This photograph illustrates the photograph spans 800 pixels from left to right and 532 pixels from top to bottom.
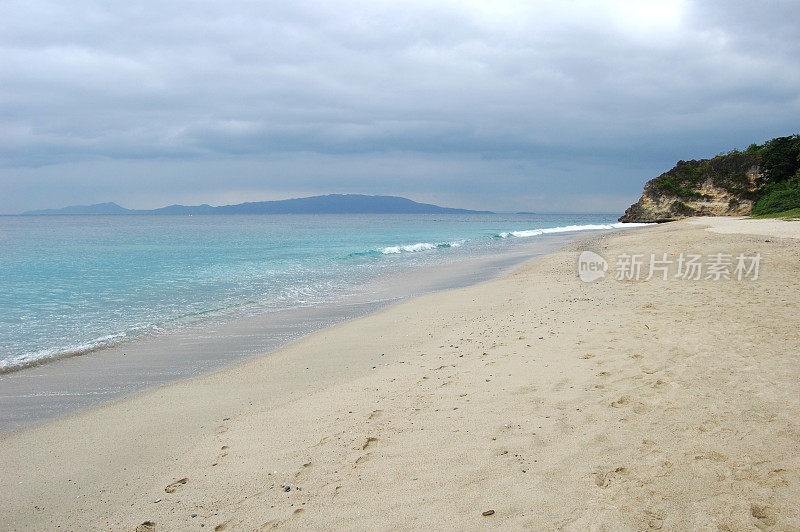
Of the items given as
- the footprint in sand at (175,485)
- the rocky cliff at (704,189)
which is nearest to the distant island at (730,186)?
the rocky cliff at (704,189)


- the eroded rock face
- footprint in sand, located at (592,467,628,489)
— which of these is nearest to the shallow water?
footprint in sand, located at (592,467,628,489)

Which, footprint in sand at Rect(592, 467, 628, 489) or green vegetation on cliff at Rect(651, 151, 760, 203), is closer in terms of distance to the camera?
footprint in sand at Rect(592, 467, 628, 489)

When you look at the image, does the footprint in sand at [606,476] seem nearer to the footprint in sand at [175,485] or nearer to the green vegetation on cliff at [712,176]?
the footprint in sand at [175,485]

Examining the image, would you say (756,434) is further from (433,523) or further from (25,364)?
(25,364)

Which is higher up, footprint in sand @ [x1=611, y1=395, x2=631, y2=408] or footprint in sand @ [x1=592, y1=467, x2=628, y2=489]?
footprint in sand @ [x1=611, y1=395, x2=631, y2=408]

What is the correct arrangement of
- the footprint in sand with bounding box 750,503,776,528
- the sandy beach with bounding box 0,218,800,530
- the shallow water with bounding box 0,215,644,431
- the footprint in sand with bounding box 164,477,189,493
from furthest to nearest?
the shallow water with bounding box 0,215,644,431 < the footprint in sand with bounding box 164,477,189,493 < the sandy beach with bounding box 0,218,800,530 < the footprint in sand with bounding box 750,503,776,528

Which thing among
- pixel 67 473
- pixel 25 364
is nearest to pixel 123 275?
pixel 25 364

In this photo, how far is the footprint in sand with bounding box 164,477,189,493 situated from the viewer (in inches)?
141

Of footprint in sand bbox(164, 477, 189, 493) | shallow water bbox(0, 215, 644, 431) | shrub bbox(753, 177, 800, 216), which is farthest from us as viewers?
shrub bbox(753, 177, 800, 216)

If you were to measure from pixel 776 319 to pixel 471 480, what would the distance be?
6.24m

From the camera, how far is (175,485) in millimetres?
3662

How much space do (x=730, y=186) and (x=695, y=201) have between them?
4675 mm

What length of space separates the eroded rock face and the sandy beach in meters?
60.7

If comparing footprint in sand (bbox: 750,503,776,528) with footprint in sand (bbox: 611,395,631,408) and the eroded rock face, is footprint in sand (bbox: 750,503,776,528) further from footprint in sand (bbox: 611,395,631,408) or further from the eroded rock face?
the eroded rock face
